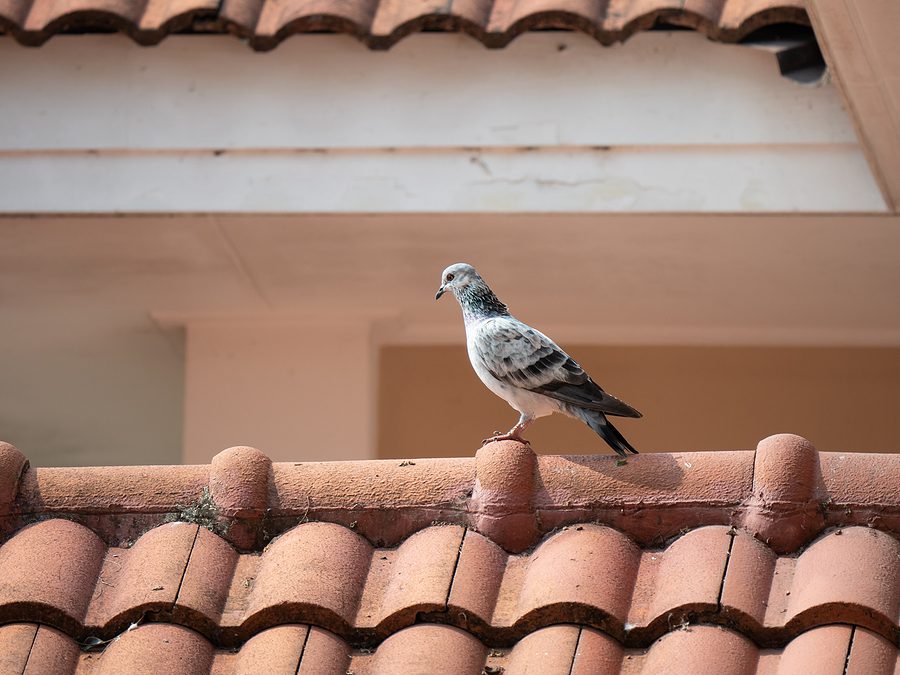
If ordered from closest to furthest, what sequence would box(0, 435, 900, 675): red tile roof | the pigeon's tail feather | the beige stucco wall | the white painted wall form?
box(0, 435, 900, 675): red tile roof
the pigeon's tail feather
the white painted wall
the beige stucco wall

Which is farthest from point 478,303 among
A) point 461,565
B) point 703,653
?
point 703,653

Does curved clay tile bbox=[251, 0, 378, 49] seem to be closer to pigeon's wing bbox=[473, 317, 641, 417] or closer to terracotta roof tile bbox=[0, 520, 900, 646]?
pigeon's wing bbox=[473, 317, 641, 417]

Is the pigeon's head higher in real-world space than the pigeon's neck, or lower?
higher

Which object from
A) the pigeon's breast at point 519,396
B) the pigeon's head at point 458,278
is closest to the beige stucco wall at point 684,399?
the pigeon's head at point 458,278

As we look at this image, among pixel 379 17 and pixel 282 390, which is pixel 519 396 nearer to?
pixel 379 17

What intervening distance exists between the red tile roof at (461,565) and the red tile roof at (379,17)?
2703mm

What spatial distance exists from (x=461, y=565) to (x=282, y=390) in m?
4.02

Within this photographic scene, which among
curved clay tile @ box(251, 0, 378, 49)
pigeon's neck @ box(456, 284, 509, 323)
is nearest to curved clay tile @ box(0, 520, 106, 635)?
pigeon's neck @ box(456, 284, 509, 323)

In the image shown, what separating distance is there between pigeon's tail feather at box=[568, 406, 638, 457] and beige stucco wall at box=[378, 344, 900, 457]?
3.09 m

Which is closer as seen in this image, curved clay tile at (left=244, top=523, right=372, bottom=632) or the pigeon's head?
curved clay tile at (left=244, top=523, right=372, bottom=632)

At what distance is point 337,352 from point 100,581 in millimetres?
3847

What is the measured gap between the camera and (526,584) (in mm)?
3619

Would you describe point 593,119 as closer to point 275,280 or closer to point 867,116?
point 867,116

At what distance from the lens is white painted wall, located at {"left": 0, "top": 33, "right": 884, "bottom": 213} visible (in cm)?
629
